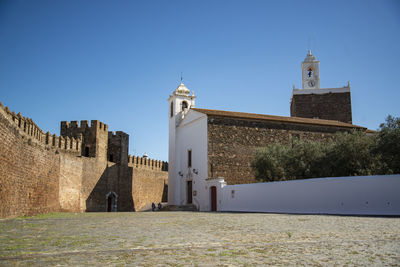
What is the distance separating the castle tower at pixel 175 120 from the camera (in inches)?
1093

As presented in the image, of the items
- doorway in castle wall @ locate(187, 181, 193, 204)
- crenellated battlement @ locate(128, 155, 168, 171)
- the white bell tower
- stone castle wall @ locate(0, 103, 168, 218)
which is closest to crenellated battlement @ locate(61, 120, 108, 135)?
stone castle wall @ locate(0, 103, 168, 218)

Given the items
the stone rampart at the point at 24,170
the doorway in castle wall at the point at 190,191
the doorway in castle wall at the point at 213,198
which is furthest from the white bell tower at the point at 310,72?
the stone rampart at the point at 24,170

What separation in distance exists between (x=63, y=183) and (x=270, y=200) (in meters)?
12.4

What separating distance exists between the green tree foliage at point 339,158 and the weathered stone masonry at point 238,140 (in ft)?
8.80

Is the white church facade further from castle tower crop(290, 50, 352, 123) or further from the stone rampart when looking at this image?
the stone rampart

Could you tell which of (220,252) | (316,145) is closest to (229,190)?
(316,145)

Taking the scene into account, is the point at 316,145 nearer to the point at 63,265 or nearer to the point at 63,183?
the point at 63,183

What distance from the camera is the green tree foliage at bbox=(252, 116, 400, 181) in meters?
16.4

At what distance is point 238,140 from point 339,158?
8.06m

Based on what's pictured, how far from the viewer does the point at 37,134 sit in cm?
1667

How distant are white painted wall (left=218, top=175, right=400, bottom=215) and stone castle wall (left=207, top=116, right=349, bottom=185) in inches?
155

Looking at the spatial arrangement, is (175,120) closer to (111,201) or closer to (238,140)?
(238,140)

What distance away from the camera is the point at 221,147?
81.3ft

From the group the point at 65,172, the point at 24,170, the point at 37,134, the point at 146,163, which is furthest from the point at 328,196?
the point at 146,163
